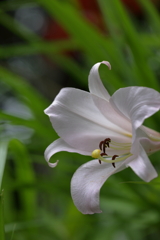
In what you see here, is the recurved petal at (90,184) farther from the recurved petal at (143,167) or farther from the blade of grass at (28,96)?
the blade of grass at (28,96)

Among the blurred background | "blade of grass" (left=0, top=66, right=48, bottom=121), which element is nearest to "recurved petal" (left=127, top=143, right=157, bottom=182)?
the blurred background

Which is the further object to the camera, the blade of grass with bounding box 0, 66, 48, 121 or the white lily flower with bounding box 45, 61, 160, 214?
the blade of grass with bounding box 0, 66, 48, 121

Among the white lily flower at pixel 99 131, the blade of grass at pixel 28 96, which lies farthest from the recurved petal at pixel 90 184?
the blade of grass at pixel 28 96

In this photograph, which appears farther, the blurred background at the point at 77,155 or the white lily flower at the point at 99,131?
the blurred background at the point at 77,155

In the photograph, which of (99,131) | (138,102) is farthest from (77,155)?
(138,102)

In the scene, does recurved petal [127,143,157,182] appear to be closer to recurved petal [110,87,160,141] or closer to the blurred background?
recurved petal [110,87,160,141]

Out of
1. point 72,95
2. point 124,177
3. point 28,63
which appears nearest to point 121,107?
point 72,95
